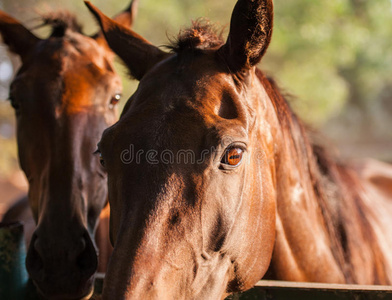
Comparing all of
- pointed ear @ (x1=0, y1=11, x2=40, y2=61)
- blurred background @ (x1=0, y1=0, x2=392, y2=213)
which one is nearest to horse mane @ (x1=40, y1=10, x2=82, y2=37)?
pointed ear @ (x1=0, y1=11, x2=40, y2=61)

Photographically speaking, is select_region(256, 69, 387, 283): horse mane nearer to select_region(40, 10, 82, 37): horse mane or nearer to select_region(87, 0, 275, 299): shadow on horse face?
select_region(87, 0, 275, 299): shadow on horse face

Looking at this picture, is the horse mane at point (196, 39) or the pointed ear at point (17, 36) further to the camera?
the pointed ear at point (17, 36)

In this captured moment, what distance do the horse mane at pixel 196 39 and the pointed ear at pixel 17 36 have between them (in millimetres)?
1669

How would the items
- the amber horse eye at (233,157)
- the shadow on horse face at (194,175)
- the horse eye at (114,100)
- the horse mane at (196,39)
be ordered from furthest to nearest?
the horse eye at (114,100) < the horse mane at (196,39) < the amber horse eye at (233,157) < the shadow on horse face at (194,175)

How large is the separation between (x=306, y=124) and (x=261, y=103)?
111 cm

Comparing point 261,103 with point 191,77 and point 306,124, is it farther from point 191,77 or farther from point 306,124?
point 306,124

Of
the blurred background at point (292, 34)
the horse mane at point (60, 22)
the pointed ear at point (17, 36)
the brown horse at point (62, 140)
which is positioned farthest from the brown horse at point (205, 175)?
the blurred background at point (292, 34)

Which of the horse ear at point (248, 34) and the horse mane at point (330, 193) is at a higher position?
the horse ear at point (248, 34)

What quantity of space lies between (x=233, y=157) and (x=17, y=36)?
7.84 feet

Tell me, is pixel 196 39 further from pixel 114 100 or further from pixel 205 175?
pixel 114 100

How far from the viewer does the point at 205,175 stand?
1515mm

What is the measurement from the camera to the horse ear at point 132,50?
2.15 m

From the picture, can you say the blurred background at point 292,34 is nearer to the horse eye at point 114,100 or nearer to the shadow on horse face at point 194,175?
the horse eye at point 114,100

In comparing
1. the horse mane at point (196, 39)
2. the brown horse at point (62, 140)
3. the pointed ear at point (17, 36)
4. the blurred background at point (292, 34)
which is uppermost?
the blurred background at point (292, 34)
